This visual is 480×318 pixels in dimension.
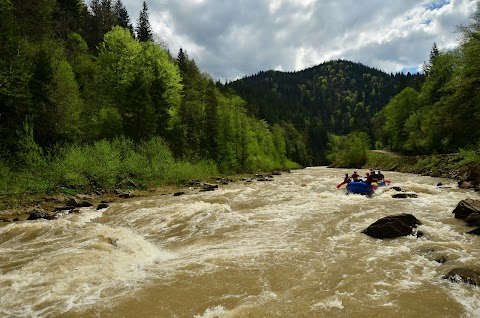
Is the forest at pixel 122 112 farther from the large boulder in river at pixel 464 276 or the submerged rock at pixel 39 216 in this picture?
the large boulder in river at pixel 464 276

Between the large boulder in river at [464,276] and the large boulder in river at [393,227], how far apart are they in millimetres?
3105

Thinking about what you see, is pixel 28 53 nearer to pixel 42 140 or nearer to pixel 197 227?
pixel 42 140

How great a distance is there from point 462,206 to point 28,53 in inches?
1347

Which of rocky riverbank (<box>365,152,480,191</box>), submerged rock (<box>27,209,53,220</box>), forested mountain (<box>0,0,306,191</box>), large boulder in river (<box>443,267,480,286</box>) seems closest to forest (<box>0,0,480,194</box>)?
forested mountain (<box>0,0,306,191</box>)

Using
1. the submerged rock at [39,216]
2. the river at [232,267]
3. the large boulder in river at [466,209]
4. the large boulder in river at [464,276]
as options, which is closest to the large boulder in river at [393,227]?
the river at [232,267]

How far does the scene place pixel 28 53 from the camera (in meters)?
26.4

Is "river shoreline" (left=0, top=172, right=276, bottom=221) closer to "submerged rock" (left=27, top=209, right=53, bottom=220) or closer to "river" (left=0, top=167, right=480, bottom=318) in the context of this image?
"submerged rock" (left=27, top=209, right=53, bottom=220)

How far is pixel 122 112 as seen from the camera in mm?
32938

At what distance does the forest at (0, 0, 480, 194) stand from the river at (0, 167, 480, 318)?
1034 cm

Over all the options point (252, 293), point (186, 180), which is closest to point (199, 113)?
point (186, 180)

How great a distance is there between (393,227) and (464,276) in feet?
11.4

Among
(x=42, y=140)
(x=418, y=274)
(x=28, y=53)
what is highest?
(x=28, y=53)

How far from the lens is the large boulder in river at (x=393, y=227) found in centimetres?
981

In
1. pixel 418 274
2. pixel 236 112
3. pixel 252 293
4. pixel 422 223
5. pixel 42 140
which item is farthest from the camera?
pixel 236 112
